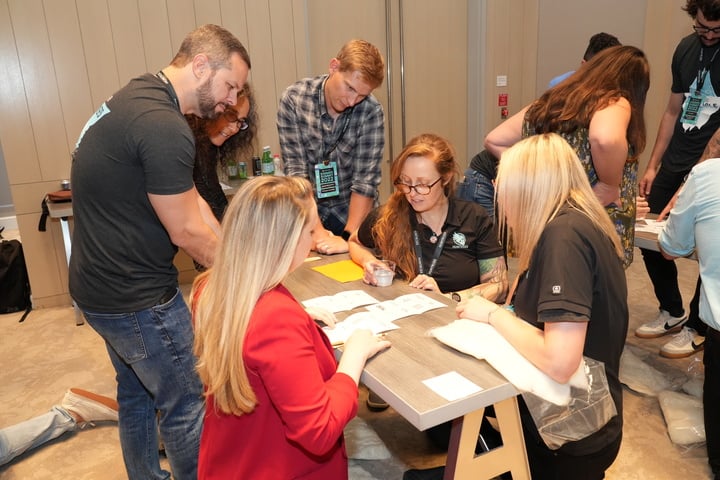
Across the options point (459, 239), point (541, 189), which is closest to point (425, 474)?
point (459, 239)

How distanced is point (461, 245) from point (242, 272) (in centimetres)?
118

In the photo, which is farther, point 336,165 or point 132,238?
point 336,165

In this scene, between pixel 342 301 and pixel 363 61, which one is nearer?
pixel 342 301

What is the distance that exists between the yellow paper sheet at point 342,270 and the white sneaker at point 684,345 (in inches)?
72.7

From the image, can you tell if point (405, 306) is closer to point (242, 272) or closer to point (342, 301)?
point (342, 301)

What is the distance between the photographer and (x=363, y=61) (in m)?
2.39

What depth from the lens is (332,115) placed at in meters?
2.68

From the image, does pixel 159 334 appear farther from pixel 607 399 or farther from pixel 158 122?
pixel 607 399


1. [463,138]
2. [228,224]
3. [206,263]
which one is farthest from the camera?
[463,138]

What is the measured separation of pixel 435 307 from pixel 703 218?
97cm

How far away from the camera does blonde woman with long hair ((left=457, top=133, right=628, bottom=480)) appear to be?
4.25ft

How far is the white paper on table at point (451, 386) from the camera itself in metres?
1.27

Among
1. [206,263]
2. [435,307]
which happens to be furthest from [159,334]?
[435,307]

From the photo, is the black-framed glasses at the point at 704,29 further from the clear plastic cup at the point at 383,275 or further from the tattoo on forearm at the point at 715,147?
the clear plastic cup at the point at 383,275
